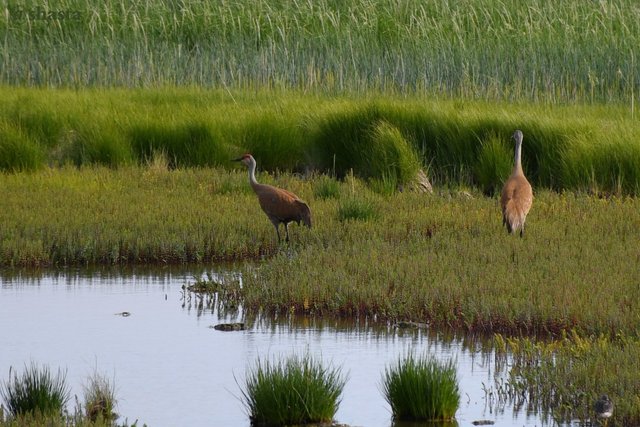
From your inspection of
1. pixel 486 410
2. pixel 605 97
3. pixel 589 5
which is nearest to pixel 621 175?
pixel 605 97

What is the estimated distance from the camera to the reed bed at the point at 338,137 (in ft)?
51.6

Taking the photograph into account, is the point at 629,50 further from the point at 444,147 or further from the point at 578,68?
the point at 444,147

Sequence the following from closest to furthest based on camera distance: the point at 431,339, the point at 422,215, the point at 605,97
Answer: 1. the point at 431,339
2. the point at 422,215
3. the point at 605,97

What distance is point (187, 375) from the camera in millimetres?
8148

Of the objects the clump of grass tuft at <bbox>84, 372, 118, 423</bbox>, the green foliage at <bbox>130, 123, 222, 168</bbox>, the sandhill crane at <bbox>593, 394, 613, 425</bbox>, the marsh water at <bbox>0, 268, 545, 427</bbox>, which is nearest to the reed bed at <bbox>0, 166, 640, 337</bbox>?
Answer: the marsh water at <bbox>0, 268, 545, 427</bbox>

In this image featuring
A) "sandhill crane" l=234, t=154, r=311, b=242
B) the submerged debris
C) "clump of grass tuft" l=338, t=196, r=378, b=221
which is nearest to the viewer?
the submerged debris

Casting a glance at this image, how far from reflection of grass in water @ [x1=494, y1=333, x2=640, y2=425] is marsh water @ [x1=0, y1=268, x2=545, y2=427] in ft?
0.57

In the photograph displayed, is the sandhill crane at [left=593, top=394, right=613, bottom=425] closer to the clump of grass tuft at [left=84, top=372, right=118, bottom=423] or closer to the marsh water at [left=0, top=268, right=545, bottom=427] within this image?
the marsh water at [left=0, top=268, right=545, bottom=427]

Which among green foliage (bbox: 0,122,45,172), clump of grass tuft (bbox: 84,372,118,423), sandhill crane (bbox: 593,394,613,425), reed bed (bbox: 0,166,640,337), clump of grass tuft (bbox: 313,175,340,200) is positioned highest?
green foliage (bbox: 0,122,45,172)

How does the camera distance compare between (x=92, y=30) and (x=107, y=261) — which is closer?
(x=107, y=261)

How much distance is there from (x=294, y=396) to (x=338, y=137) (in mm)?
10337

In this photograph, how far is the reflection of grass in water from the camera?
6980 millimetres

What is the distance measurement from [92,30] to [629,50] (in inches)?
379

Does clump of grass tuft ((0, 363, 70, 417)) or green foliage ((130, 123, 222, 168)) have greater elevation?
green foliage ((130, 123, 222, 168))
